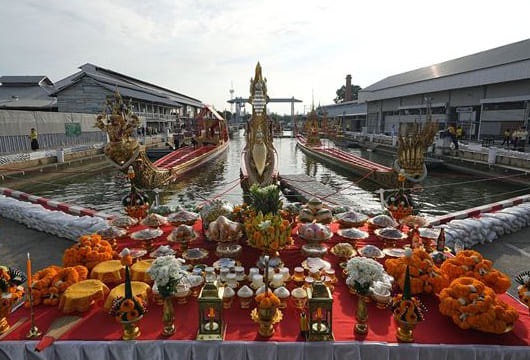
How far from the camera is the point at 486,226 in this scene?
782 cm

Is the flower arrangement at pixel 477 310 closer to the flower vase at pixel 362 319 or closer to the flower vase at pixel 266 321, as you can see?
the flower vase at pixel 362 319

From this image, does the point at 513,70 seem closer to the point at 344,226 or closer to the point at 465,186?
the point at 465,186

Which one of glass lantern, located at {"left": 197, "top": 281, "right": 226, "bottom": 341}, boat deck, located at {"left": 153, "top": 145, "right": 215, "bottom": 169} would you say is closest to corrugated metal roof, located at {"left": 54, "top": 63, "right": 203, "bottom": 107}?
boat deck, located at {"left": 153, "top": 145, "right": 215, "bottom": 169}

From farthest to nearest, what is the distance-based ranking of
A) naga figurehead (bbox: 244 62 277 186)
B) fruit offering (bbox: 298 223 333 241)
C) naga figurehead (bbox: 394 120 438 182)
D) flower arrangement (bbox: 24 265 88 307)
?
naga figurehead (bbox: 244 62 277 186) < naga figurehead (bbox: 394 120 438 182) < fruit offering (bbox: 298 223 333 241) < flower arrangement (bbox: 24 265 88 307)

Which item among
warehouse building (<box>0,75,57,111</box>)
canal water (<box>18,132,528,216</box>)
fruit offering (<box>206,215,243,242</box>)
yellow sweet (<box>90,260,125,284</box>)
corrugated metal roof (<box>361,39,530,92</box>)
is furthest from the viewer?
warehouse building (<box>0,75,57,111</box>)

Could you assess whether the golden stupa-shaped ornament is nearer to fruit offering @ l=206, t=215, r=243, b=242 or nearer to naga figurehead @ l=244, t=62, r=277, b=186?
naga figurehead @ l=244, t=62, r=277, b=186

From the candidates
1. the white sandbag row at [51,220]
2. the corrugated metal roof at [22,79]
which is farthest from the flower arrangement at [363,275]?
the corrugated metal roof at [22,79]

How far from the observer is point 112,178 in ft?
63.9

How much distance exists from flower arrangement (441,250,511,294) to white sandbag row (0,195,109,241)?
24.3ft

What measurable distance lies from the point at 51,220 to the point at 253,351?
7496mm

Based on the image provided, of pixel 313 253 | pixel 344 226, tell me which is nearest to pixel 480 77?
pixel 344 226

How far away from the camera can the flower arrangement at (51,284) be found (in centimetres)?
449

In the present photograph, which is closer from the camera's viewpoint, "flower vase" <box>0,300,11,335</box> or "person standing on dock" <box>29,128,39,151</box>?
"flower vase" <box>0,300,11,335</box>

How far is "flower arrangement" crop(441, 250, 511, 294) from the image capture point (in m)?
4.57
